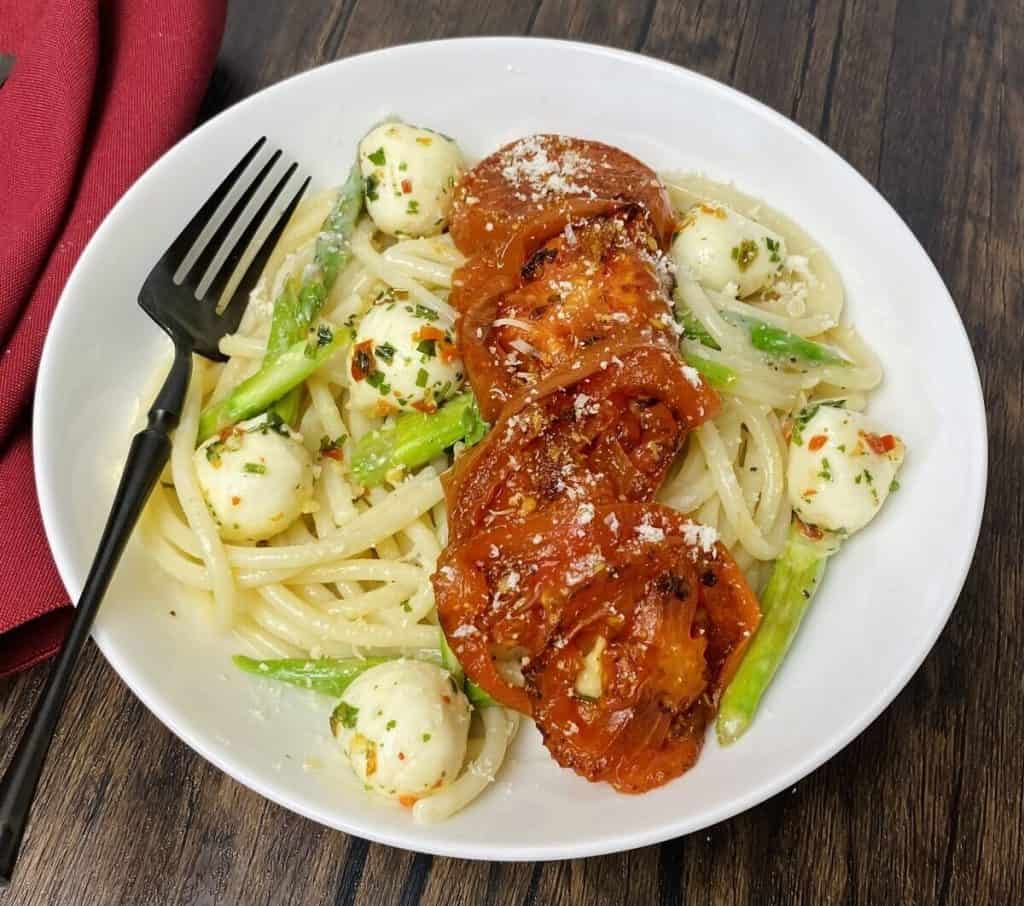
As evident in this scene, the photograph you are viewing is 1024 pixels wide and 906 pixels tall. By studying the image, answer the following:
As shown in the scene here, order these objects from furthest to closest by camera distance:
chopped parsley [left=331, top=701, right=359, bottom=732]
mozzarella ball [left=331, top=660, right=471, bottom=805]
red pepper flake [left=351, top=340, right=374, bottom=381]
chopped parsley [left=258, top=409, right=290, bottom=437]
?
red pepper flake [left=351, top=340, right=374, bottom=381], chopped parsley [left=258, top=409, right=290, bottom=437], chopped parsley [left=331, top=701, right=359, bottom=732], mozzarella ball [left=331, top=660, right=471, bottom=805]

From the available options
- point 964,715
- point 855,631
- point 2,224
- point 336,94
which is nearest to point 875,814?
point 964,715

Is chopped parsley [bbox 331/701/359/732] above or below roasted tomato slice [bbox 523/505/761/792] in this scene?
below

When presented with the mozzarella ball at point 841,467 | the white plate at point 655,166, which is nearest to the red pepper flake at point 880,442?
the mozzarella ball at point 841,467

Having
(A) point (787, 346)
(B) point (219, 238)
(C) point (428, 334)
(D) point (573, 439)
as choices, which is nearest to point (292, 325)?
(B) point (219, 238)

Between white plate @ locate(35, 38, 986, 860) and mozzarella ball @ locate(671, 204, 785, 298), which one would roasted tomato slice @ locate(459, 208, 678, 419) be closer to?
mozzarella ball @ locate(671, 204, 785, 298)

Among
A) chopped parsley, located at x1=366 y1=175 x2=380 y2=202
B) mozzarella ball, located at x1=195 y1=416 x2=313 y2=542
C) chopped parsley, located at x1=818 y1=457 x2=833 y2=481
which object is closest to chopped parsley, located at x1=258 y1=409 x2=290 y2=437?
mozzarella ball, located at x1=195 y1=416 x2=313 y2=542

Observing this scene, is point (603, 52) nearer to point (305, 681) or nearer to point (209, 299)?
point (209, 299)

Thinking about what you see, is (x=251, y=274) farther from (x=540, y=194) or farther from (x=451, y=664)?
(x=451, y=664)
